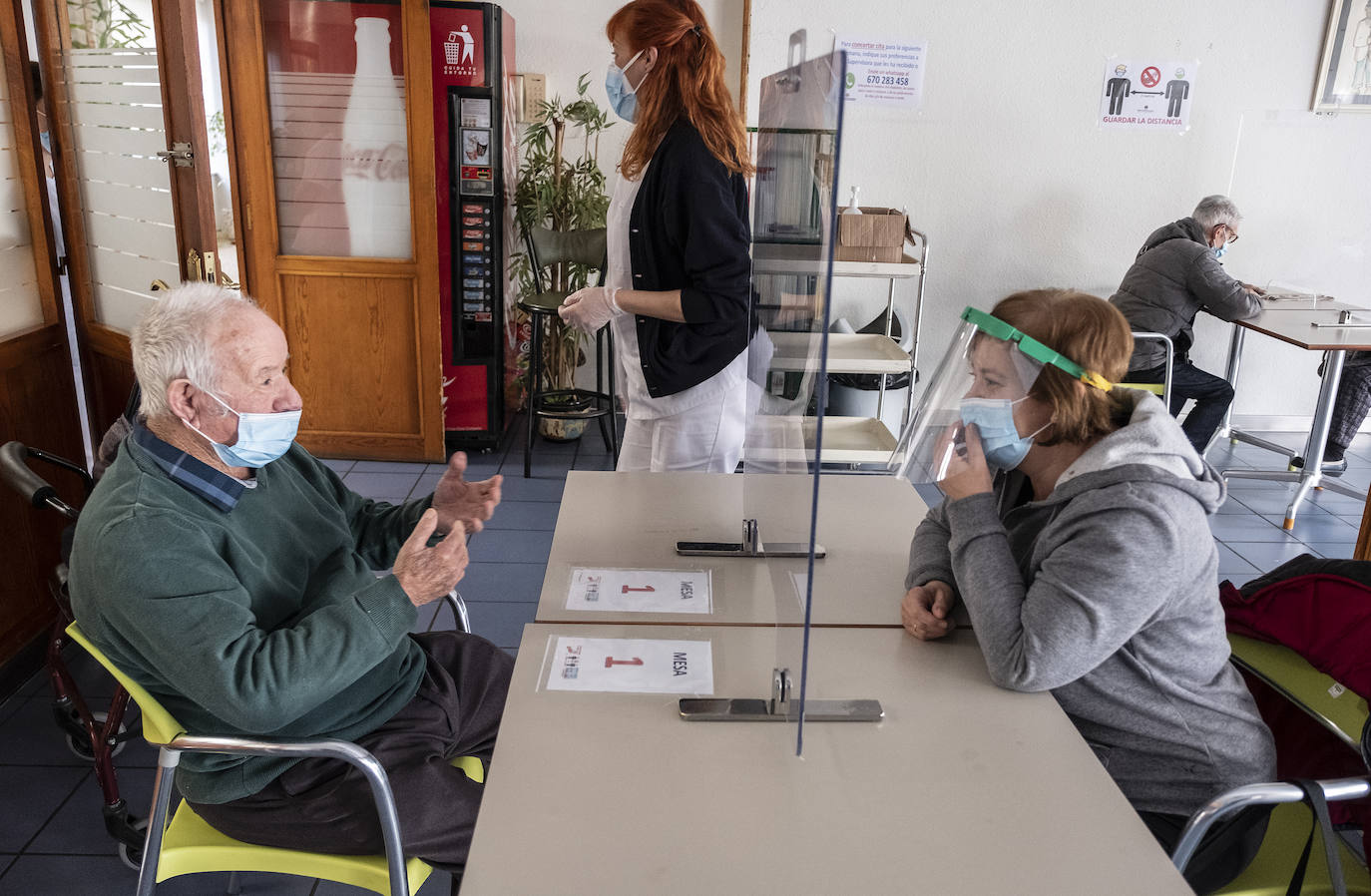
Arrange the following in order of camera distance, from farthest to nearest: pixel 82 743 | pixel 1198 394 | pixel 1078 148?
1. pixel 1078 148
2. pixel 1198 394
3. pixel 82 743

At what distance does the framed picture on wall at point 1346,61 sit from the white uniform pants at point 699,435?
4.18 meters

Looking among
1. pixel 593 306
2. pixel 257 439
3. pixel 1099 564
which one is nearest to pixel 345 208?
pixel 593 306

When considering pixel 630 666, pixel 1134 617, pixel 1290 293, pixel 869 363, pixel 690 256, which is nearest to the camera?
pixel 1134 617

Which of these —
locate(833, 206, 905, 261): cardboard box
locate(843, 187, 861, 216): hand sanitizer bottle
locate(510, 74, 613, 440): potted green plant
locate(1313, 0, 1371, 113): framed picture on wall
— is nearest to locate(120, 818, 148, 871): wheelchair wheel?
locate(510, 74, 613, 440): potted green plant

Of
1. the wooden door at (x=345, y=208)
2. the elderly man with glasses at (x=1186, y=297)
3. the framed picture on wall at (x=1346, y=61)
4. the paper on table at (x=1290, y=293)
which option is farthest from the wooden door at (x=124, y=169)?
the framed picture on wall at (x=1346, y=61)

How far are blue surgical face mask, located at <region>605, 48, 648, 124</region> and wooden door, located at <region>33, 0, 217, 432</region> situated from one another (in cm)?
103

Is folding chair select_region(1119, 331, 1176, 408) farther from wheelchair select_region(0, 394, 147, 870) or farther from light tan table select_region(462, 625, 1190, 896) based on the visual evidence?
wheelchair select_region(0, 394, 147, 870)

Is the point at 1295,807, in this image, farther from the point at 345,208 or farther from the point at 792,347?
the point at 345,208

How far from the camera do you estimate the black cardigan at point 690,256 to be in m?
2.06

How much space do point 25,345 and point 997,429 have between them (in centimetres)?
230

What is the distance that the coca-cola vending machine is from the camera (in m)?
4.02

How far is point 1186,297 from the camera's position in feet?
14.0

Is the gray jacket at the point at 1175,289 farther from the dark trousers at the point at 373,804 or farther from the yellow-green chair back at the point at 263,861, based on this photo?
the yellow-green chair back at the point at 263,861

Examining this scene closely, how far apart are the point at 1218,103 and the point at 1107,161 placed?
579mm
